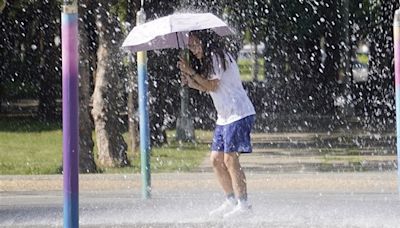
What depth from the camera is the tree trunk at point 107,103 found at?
17.0 metres

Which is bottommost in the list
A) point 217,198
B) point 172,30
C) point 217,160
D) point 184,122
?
point 217,198

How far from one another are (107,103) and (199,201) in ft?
Answer: 22.2

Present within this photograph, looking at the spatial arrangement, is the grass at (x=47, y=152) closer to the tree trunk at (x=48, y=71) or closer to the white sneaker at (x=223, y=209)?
the tree trunk at (x=48, y=71)

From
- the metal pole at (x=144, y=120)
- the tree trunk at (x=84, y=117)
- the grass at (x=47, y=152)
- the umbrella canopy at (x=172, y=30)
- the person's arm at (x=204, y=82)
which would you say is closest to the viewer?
the person's arm at (x=204, y=82)

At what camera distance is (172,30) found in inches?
354

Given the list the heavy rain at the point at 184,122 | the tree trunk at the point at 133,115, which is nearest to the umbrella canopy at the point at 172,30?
the heavy rain at the point at 184,122

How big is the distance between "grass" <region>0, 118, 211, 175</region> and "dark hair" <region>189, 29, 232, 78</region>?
23.4 ft

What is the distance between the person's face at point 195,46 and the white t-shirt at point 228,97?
14 centimetres

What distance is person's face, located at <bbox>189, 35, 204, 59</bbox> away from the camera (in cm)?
882

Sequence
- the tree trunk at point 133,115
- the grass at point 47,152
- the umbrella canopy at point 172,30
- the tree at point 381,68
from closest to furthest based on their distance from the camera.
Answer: the umbrella canopy at point 172,30, the grass at point 47,152, the tree trunk at point 133,115, the tree at point 381,68

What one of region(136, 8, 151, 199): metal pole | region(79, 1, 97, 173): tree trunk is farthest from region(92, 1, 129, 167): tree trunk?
region(136, 8, 151, 199): metal pole

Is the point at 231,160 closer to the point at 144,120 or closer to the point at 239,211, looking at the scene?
the point at 239,211

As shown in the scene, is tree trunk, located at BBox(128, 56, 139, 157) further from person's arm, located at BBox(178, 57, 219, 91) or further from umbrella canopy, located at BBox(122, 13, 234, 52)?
person's arm, located at BBox(178, 57, 219, 91)

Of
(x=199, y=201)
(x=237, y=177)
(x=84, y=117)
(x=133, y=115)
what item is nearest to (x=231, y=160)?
(x=237, y=177)
